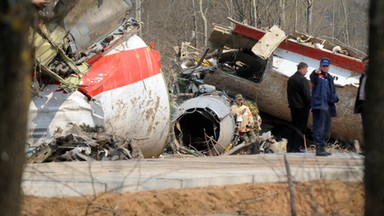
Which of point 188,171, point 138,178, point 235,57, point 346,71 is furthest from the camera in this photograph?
point 235,57

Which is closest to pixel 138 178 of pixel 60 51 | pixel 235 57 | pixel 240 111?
pixel 60 51

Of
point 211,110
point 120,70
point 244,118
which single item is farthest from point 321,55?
point 120,70

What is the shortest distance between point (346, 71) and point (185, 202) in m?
10.7

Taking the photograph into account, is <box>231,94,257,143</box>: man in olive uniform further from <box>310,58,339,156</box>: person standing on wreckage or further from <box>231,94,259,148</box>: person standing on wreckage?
<box>310,58,339,156</box>: person standing on wreckage

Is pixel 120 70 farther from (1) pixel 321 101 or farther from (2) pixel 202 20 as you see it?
(2) pixel 202 20

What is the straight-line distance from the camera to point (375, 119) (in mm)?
4434

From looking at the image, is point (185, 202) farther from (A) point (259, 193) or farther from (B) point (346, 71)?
(B) point (346, 71)

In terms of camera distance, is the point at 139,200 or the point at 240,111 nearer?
the point at 139,200

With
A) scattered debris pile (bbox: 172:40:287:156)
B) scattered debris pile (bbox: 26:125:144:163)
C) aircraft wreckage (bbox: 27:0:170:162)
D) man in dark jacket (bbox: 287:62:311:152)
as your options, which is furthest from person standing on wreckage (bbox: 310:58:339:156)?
scattered debris pile (bbox: 172:40:287:156)

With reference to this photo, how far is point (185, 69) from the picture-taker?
833 inches

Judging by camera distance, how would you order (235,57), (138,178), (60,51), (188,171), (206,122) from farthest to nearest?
(235,57)
(206,122)
(60,51)
(188,171)
(138,178)

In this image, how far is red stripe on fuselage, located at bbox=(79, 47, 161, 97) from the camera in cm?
1295

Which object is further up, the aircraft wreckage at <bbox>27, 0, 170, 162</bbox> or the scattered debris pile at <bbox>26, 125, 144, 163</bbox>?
the aircraft wreckage at <bbox>27, 0, 170, 162</bbox>

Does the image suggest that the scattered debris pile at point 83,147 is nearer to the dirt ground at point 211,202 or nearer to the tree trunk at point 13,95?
the dirt ground at point 211,202
